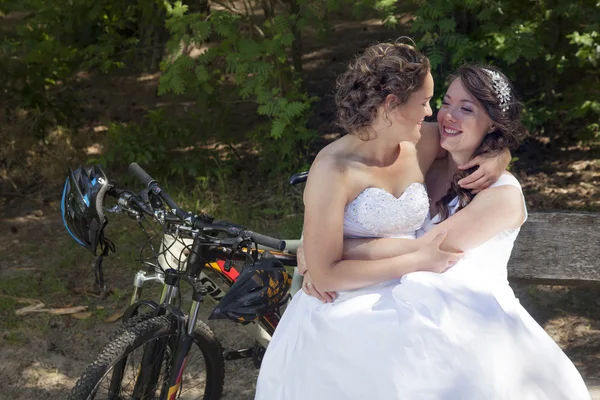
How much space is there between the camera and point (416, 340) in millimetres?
2516

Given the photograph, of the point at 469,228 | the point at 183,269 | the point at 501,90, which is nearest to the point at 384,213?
the point at 469,228

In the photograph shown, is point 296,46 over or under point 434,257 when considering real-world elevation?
over

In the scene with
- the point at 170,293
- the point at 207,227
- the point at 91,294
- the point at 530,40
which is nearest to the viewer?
the point at 207,227

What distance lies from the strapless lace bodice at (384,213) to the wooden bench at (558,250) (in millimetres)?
894

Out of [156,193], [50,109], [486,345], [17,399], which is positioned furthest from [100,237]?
[50,109]

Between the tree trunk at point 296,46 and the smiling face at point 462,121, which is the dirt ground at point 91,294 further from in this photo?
the smiling face at point 462,121

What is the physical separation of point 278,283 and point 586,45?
10.2ft

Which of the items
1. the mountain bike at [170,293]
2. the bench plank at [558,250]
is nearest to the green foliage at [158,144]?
the mountain bike at [170,293]

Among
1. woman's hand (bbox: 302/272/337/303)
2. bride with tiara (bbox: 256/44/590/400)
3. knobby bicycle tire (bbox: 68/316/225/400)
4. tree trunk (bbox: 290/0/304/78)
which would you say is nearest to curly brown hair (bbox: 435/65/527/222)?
bride with tiara (bbox: 256/44/590/400)

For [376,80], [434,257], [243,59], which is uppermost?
[376,80]

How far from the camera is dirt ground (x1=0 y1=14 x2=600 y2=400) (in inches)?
167

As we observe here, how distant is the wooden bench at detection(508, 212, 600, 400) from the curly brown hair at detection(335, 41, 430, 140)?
4.14 feet

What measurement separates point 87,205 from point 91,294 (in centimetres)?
246

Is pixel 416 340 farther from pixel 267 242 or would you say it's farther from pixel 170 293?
pixel 170 293
